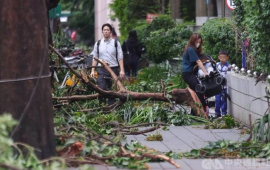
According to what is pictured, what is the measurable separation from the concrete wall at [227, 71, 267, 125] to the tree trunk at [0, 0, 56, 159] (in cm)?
380

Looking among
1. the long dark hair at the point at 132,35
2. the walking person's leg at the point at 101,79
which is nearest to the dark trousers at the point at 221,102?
the walking person's leg at the point at 101,79

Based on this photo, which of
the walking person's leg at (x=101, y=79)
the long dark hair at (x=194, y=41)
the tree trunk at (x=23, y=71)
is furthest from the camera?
the walking person's leg at (x=101, y=79)

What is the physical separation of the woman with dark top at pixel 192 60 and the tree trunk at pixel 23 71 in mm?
5680

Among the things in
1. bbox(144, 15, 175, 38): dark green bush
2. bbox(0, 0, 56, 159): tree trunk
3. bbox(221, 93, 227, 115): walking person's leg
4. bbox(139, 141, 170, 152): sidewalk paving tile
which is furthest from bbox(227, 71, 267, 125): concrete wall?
bbox(144, 15, 175, 38): dark green bush

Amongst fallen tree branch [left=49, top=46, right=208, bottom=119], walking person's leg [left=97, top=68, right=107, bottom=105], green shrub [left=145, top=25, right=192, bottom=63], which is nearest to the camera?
fallen tree branch [left=49, top=46, right=208, bottom=119]

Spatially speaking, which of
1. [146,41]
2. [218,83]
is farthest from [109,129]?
[146,41]

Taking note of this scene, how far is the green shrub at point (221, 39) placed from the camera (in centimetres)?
1627

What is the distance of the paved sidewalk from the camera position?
790cm

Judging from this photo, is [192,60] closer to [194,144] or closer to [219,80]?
[219,80]

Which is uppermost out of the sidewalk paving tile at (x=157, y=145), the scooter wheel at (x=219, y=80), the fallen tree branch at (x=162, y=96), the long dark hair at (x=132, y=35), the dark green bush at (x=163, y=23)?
the dark green bush at (x=163, y=23)

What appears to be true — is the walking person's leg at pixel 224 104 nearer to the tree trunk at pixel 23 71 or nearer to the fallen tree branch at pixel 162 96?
the fallen tree branch at pixel 162 96

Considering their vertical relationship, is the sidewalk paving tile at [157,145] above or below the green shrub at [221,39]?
below

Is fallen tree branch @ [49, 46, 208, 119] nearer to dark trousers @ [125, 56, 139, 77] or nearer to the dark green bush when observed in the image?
dark trousers @ [125, 56, 139, 77]

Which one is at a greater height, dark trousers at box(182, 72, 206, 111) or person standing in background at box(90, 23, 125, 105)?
person standing in background at box(90, 23, 125, 105)
